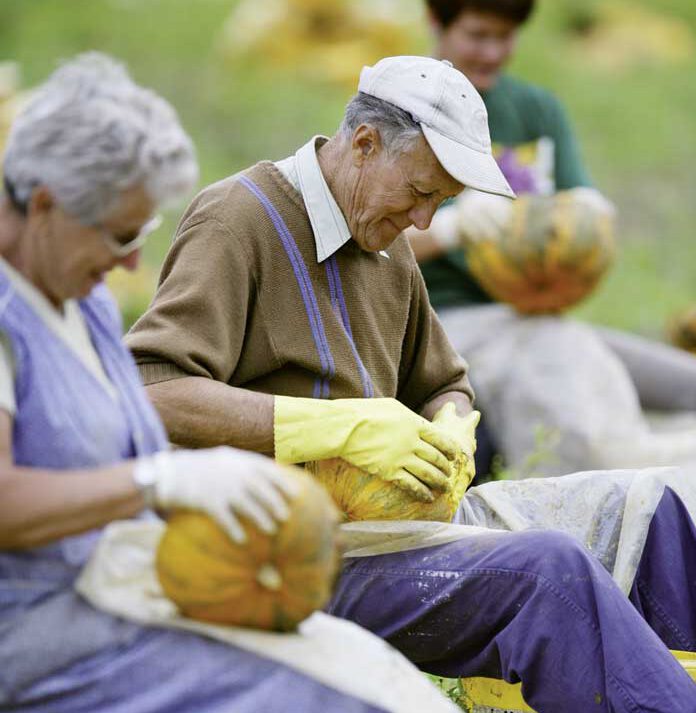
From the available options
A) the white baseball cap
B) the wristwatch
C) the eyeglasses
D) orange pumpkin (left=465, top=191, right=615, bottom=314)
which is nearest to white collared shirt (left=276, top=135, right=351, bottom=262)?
the white baseball cap

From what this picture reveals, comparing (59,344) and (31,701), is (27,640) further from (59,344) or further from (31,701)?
(59,344)

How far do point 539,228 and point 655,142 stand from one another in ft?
Answer: 21.7

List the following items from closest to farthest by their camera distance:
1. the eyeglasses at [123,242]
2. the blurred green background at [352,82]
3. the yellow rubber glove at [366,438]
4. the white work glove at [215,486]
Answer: the white work glove at [215,486] → the eyeglasses at [123,242] → the yellow rubber glove at [366,438] → the blurred green background at [352,82]

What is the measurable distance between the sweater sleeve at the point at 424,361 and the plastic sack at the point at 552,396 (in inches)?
70.5

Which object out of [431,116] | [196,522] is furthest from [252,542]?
[431,116]

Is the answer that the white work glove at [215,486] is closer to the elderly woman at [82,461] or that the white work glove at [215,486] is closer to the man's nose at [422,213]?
the elderly woman at [82,461]

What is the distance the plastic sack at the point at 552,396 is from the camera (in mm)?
4957

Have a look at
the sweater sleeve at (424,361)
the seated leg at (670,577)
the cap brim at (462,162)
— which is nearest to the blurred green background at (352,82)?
the sweater sleeve at (424,361)

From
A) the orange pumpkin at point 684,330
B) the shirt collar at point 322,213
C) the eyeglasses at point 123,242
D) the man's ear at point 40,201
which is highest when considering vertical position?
the man's ear at point 40,201

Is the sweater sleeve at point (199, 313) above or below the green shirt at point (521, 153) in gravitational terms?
above

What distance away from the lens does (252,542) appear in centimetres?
187

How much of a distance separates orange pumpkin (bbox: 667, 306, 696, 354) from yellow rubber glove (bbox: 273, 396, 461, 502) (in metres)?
4.25

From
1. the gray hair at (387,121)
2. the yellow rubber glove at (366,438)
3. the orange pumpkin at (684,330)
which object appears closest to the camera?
the yellow rubber glove at (366,438)

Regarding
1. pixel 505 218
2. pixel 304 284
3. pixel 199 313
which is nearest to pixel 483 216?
pixel 505 218
